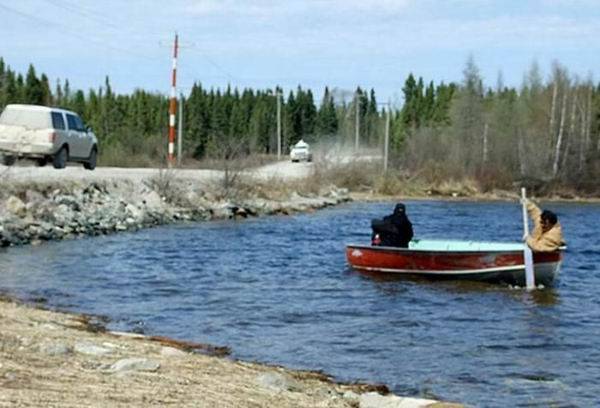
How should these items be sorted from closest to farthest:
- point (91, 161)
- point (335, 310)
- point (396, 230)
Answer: point (335, 310), point (396, 230), point (91, 161)

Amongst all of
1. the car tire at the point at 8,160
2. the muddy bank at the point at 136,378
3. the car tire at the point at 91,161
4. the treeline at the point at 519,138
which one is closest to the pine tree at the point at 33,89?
the treeline at the point at 519,138

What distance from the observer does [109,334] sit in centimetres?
1299

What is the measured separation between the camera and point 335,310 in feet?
58.2

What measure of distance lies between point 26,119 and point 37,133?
19.5 inches

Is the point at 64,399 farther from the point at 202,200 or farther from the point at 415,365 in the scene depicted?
the point at 202,200

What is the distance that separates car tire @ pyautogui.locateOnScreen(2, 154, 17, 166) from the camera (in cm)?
2995

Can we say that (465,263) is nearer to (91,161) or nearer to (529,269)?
(529,269)

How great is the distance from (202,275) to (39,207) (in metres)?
7.36

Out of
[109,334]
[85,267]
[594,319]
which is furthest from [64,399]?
[85,267]

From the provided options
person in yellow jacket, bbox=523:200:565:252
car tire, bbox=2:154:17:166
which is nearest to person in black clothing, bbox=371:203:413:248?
person in yellow jacket, bbox=523:200:565:252

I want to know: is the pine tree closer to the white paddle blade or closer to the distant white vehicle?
the distant white vehicle

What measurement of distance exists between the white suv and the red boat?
10.7m

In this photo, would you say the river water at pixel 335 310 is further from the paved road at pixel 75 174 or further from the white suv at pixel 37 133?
the white suv at pixel 37 133

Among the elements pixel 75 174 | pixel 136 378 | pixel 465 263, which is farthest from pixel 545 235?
pixel 75 174
